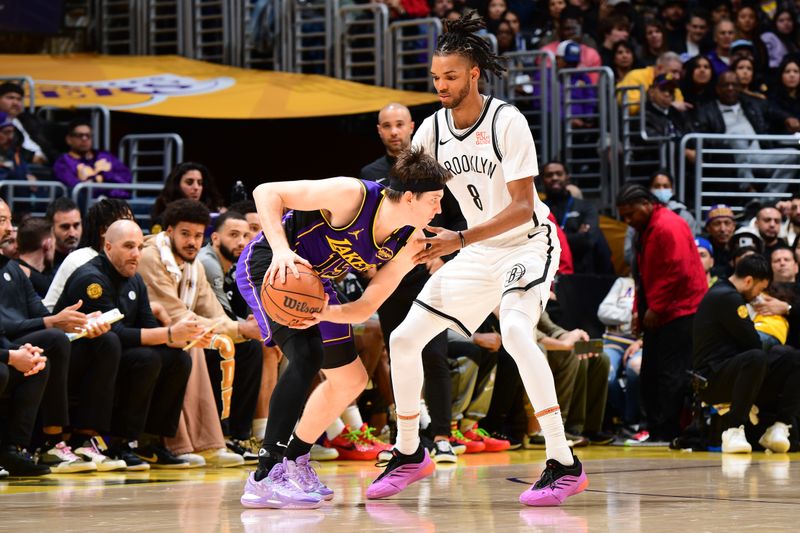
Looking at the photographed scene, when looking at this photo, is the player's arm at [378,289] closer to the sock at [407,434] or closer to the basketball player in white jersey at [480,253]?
the basketball player in white jersey at [480,253]

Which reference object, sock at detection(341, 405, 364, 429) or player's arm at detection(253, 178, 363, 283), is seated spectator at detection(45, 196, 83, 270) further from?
player's arm at detection(253, 178, 363, 283)

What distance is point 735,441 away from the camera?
8.98m

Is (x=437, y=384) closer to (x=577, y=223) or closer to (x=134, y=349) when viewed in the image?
(x=134, y=349)

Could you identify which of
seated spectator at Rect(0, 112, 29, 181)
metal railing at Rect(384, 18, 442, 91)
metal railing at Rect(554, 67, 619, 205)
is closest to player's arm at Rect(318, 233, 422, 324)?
seated spectator at Rect(0, 112, 29, 181)

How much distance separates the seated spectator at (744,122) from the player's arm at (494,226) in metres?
7.48

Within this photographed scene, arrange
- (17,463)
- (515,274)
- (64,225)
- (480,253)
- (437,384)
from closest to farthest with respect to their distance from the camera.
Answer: (515,274) → (480,253) → (17,463) → (437,384) → (64,225)

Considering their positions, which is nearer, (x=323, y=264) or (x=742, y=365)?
(x=323, y=264)

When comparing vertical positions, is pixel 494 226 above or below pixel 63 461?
above

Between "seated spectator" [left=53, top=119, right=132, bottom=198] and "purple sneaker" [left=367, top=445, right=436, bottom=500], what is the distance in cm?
→ 598

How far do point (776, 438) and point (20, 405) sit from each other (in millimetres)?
5299

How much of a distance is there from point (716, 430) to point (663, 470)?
2.15 metres

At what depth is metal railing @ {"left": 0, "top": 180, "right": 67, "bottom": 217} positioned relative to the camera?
1068 cm

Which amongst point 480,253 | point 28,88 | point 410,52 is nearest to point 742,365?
point 480,253

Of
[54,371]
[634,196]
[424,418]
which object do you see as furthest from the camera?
[634,196]
